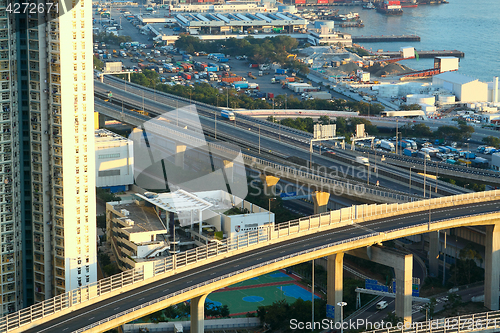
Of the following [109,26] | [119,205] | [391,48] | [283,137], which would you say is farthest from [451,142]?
[109,26]

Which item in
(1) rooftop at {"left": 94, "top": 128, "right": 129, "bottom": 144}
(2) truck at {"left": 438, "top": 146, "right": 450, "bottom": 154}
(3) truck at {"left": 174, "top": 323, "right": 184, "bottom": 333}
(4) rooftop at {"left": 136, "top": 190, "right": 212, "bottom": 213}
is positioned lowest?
(3) truck at {"left": 174, "top": 323, "right": 184, "bottom": 333}

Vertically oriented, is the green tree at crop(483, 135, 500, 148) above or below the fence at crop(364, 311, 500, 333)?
below

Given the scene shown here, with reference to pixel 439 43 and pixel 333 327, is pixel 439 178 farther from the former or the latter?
pixel 439 43

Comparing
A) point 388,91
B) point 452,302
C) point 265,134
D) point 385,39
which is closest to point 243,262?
point 452,302

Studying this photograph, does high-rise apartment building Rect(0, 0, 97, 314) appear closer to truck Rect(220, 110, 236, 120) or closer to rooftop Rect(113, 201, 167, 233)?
rooftop Rect(113, 201, 167, 233)

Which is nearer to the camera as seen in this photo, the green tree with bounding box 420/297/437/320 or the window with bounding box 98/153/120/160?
the green tree with bounding box 420/297/437/320

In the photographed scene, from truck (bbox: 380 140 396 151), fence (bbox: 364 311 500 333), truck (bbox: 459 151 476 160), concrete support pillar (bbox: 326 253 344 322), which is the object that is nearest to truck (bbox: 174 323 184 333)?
concrete support pillar (bbox: 326 253 344 322)

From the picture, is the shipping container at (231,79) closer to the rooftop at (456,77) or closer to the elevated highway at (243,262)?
the rooftop at (456,77)
